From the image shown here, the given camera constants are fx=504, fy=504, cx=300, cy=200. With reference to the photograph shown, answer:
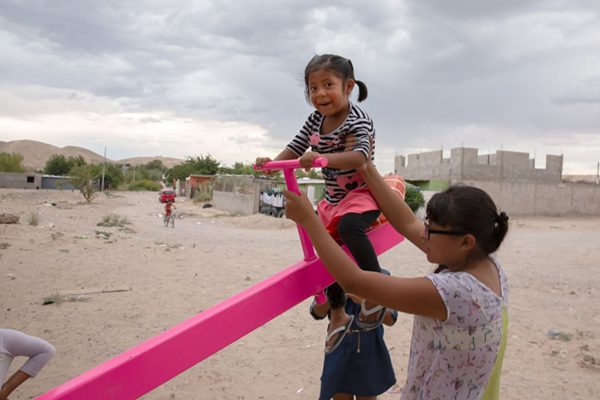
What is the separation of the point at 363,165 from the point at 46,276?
841 cm

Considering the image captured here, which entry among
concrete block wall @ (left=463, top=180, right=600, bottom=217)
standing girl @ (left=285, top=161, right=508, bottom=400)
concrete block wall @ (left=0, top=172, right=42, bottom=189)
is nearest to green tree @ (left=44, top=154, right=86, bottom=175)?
concrete block wall @ (left=0, top=172, right=42, bottom=189)

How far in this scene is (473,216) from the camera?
1.61 m

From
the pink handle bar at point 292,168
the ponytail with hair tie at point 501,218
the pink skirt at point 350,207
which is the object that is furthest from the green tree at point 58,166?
the ponytail with hair tie at point 501,218

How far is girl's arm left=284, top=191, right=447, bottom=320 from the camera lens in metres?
1.55

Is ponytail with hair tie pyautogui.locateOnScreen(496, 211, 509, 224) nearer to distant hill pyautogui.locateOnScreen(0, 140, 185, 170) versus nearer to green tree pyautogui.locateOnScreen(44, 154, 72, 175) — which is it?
green tree pyautogui.locateOnScreen(44, 154, 72, 175)

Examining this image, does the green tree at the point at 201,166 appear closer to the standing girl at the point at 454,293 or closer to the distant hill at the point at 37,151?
the distant hill at the point at 37,151

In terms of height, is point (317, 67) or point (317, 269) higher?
point (317, 67)

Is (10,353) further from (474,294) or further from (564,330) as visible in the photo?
(564,330)

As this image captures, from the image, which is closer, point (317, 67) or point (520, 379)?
point (317, 67)

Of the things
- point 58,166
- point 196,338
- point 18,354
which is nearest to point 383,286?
point 196,338

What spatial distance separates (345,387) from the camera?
8.75 feet

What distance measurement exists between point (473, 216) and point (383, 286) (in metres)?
0.37

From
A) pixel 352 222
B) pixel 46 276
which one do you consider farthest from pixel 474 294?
pixel 46 276

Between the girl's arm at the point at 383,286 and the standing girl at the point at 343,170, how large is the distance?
65 cm
